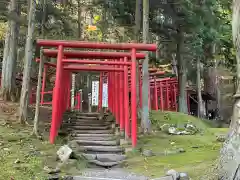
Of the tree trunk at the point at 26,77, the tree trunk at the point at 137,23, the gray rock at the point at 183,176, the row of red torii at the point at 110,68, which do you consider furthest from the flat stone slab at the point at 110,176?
the tree trunk at the point at 137,23

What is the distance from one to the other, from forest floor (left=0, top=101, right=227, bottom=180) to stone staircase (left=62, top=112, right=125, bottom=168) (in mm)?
425

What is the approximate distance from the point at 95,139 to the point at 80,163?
8.47ft

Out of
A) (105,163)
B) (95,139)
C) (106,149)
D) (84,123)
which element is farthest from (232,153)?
(84,123)

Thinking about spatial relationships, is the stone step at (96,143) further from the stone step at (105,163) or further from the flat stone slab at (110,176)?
the flat stone slab at (110,176)

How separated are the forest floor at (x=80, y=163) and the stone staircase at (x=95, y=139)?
16.7 inches

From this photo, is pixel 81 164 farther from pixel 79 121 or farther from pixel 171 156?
pixel 79 121

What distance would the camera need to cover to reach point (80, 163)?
6.72 meters

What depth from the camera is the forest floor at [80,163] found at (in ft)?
18.2

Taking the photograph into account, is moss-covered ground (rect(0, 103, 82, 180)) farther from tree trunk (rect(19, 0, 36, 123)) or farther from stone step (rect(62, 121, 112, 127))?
stone step (rect(62, 121, 112, 127))

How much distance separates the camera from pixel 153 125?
1142cm

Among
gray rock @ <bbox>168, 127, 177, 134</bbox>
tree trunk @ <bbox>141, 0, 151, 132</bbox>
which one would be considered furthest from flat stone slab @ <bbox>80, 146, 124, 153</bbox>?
gray rock @ <bbox>168, 127, 177, 134</bbox>

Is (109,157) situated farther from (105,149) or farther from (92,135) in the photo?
(92,135)

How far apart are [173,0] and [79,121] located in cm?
610

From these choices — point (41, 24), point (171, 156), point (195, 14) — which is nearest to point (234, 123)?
point (171, 156)
